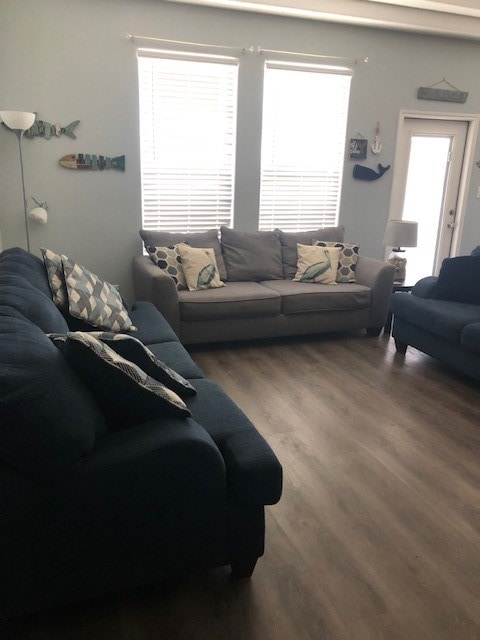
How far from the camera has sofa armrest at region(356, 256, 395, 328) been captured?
4.32m

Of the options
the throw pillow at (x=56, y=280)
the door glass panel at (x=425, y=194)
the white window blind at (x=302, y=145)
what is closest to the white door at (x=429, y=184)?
the door glass panel at (x=425, y=194)

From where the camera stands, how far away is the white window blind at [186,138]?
433cm

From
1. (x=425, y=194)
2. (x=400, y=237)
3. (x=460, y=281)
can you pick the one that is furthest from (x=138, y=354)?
(x=425, y=194)

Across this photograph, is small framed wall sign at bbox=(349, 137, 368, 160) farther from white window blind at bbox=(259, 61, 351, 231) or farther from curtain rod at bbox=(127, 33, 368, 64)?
curtain rod at bbox=(127, 33, 368, 64)

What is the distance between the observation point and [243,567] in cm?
168

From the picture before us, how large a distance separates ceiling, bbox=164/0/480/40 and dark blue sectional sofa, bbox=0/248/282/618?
380 centimetres

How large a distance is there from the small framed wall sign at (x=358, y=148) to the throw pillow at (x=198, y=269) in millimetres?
1975

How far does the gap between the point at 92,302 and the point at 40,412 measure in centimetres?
155

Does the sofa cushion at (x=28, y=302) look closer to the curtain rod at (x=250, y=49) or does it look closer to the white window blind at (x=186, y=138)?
the white window blind at (x=186, y=138)

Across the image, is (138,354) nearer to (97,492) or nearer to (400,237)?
(97,492)

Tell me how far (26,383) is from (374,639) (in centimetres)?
127

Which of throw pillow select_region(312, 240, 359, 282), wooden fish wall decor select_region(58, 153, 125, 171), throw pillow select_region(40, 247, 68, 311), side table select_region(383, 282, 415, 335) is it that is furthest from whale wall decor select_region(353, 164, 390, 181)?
throw pillow select_region(40, 247, 68, 311)

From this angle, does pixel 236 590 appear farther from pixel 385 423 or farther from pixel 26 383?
pixel 385 423

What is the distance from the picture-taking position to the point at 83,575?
1.47 metres
